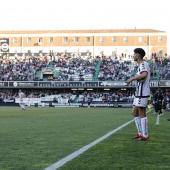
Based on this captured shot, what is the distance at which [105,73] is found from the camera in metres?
61.5

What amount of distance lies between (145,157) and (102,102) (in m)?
47.7

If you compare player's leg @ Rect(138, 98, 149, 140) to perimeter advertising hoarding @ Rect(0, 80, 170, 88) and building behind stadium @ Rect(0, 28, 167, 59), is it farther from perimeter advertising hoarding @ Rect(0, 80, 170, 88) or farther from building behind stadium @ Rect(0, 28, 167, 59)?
building behind stadium @ Rect(0, 28, 167, 59)

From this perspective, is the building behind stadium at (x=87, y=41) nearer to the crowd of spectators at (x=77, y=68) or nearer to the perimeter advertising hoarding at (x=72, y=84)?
the crowd of spectators at (x=77, y=68)

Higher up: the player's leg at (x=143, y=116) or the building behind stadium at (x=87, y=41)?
the building behind stadium at (x=87, y=41)

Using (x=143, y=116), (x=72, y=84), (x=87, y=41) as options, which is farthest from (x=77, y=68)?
(x=143, y=116)

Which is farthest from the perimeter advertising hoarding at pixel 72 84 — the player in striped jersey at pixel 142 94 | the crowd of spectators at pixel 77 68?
the player in striped jersey at pixel 142 94

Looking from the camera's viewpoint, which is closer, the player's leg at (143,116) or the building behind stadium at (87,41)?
the player's leg at (143,116)

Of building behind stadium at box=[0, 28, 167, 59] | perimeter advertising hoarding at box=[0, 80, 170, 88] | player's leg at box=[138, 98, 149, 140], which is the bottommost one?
perimeter advertising hoarding at box=[0, 80, 170, 88]

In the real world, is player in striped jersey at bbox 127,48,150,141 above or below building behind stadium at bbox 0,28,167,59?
below

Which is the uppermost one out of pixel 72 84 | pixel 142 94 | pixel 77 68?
pixel 77 68

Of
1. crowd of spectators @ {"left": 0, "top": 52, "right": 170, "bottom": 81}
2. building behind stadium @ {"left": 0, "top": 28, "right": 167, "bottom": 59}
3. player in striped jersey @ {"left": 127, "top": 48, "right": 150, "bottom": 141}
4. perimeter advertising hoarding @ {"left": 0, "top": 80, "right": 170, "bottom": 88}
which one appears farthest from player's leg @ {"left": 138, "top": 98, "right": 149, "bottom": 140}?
building behind stadium @ {"left": 0, "top": 28, "right": 167, "bottom": 59}

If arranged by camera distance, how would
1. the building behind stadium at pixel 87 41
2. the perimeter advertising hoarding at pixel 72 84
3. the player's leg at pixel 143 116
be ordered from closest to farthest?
the player's leg at pixel 143 116 → the perimeter advertising hoarding at pixel 72 84 → the building behind stadium at pixel 87 41

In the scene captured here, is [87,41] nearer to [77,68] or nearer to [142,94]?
[77,68]

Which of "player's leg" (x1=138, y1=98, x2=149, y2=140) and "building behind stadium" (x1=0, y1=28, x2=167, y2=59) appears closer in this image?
"player's leg" (x1=138, y1=98, x2=149, y2=140)
